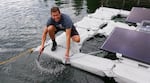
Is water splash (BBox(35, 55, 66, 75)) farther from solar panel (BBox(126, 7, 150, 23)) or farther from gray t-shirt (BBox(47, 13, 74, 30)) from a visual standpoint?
solar panel (BBox(126, 7, 150, 23))

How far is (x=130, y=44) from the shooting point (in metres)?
6.65

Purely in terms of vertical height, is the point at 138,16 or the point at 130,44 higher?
the point at 138,16

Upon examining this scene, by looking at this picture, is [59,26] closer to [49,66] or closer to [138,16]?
[49,66]

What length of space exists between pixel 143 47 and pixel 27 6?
1092cm

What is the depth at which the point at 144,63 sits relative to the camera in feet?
19.7

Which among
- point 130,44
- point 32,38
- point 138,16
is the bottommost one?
point 32,38

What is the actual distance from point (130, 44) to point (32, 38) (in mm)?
4912

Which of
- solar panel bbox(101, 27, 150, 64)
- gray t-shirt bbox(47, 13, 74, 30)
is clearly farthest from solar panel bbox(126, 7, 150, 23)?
gray t-shirt bbox(47, 13, 74, 30)

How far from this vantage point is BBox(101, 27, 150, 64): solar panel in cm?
619

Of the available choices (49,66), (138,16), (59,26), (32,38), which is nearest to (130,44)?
(59,26)

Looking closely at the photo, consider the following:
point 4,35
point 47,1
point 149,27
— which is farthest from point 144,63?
point 47,1

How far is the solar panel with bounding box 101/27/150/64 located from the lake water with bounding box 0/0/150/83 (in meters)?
1.10

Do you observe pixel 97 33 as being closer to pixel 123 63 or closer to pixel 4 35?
pixel 123 63

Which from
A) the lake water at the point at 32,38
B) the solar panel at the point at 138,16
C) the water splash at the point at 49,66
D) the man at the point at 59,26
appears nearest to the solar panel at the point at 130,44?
the lake water at the point at 32,38
